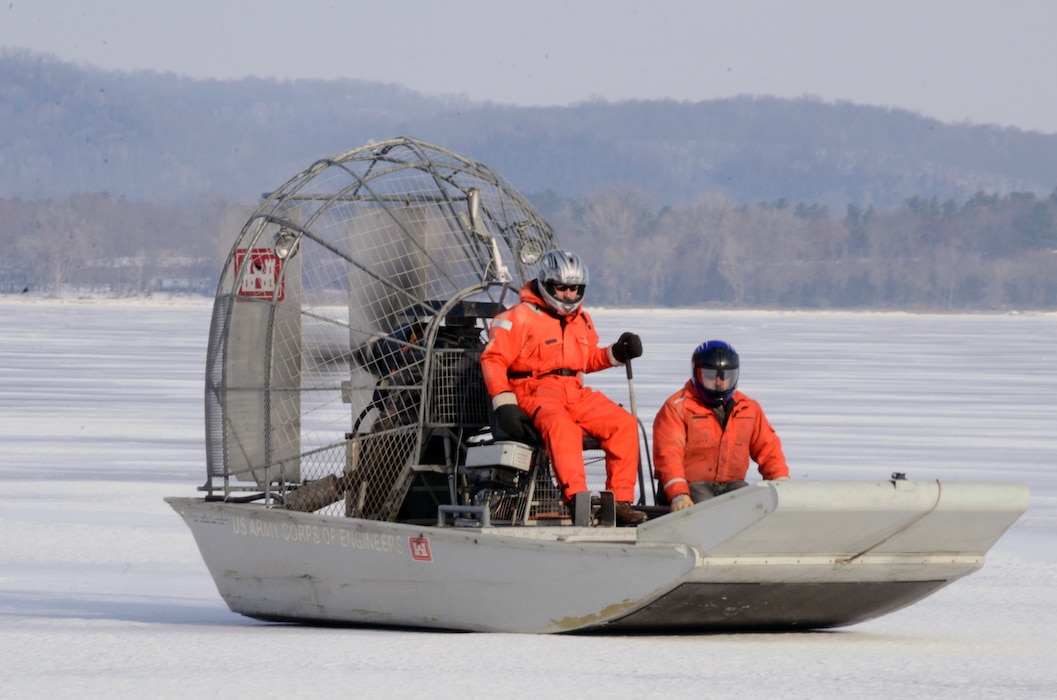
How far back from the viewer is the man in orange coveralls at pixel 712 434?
24.3 feet

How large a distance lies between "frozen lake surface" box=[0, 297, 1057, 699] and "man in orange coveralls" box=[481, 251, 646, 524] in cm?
75

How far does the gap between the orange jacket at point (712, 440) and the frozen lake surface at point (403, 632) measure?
728 mm

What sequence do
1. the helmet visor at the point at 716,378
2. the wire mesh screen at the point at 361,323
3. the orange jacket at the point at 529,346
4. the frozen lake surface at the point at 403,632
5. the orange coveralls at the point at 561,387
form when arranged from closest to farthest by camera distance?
1. the frozen lake surface at the point at 403,632
2. the orange coveralls at the point at 561,387
3. the helmet visor at the point at 716,378
4. the orange jacket at the point at 529,346
5. the wire mesh screen at the point at 361,323

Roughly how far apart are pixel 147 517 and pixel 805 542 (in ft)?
18.7

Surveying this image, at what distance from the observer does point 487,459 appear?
24.5ft

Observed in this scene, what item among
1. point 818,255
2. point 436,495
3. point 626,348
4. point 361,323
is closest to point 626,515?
point 626,348

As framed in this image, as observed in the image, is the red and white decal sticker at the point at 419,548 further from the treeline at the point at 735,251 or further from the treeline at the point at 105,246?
the treeline at the point at 735,251

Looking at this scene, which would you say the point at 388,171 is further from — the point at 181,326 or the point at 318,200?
the point at 181,326

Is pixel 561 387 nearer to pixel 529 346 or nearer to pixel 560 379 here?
pixel 560 379

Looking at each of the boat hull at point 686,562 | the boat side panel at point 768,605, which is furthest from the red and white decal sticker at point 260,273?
the boat side panel at point 768,605

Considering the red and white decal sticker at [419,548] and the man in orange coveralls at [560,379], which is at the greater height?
the man in orange coveralls at [560,379]

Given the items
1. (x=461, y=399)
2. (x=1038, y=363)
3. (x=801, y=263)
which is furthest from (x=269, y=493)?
(x=801, y=263)

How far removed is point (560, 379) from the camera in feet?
25.0

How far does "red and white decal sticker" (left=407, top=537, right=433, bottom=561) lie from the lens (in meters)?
7.29
